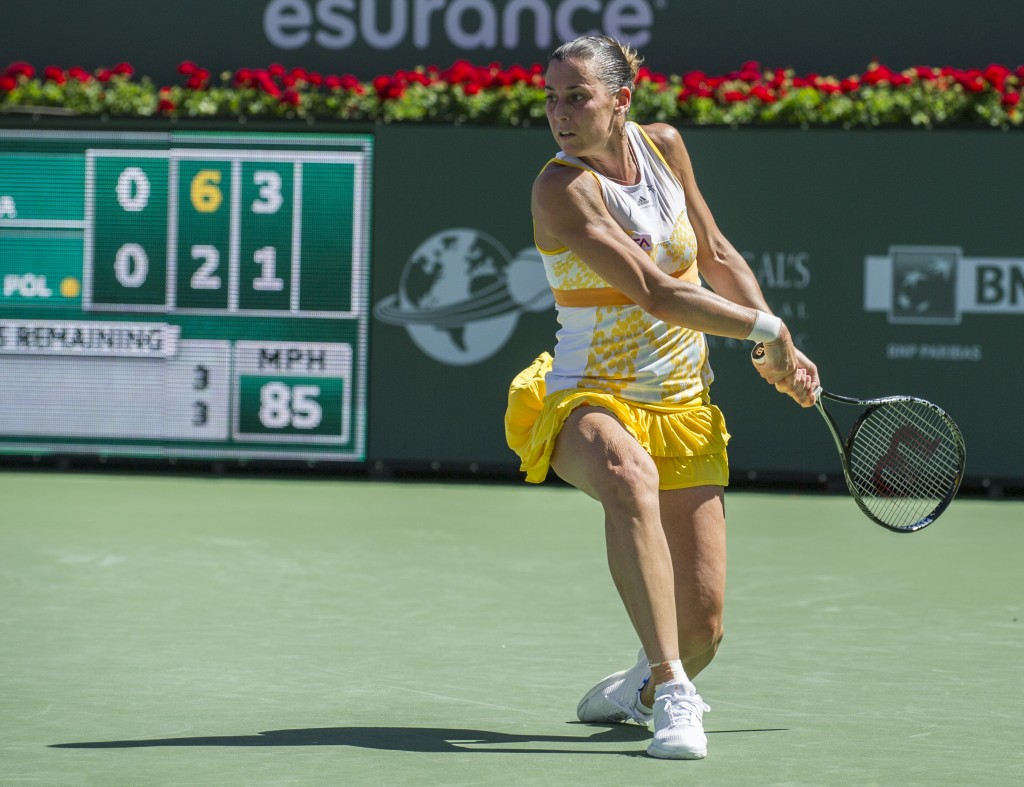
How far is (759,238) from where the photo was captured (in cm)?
941

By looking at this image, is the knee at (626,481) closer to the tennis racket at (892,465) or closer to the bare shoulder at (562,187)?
the tennis racket at (892,465)

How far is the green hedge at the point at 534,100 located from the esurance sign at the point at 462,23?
5.30 ft

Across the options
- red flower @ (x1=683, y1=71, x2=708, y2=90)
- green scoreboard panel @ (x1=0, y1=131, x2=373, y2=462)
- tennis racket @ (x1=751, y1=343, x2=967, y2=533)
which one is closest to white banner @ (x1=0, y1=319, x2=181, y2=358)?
green scoreboard panel @ (x1=0, y1=131, x2=373, y2=462)

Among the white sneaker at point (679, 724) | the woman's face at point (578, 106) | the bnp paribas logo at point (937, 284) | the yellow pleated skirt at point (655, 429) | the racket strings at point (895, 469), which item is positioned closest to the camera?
the white sneaker at point (679, 724)

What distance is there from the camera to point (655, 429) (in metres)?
4.02

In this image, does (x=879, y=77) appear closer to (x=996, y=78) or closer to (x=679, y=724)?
(x=996, y=78)

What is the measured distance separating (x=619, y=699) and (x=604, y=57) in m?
1.54

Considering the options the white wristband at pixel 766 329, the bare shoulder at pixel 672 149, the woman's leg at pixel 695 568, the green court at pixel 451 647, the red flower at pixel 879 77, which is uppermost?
the red flower at pixel 879 77

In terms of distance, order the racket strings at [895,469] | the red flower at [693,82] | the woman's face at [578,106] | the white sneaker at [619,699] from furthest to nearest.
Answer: the red flower at [693,82] → the racket strings at [895,469] → the white sneaker at [619,699] → the woman's face at [578,106]

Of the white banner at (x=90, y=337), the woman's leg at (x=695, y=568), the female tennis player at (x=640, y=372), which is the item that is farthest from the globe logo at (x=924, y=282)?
the woman's leg at (x=695, y=568)

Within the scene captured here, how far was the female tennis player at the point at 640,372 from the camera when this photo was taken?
3.80 meters

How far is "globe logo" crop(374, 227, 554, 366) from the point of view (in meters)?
9.49

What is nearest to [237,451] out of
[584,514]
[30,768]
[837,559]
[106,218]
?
[106,218]

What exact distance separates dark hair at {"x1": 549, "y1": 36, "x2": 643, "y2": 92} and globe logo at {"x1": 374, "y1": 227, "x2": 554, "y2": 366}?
17.9ft
